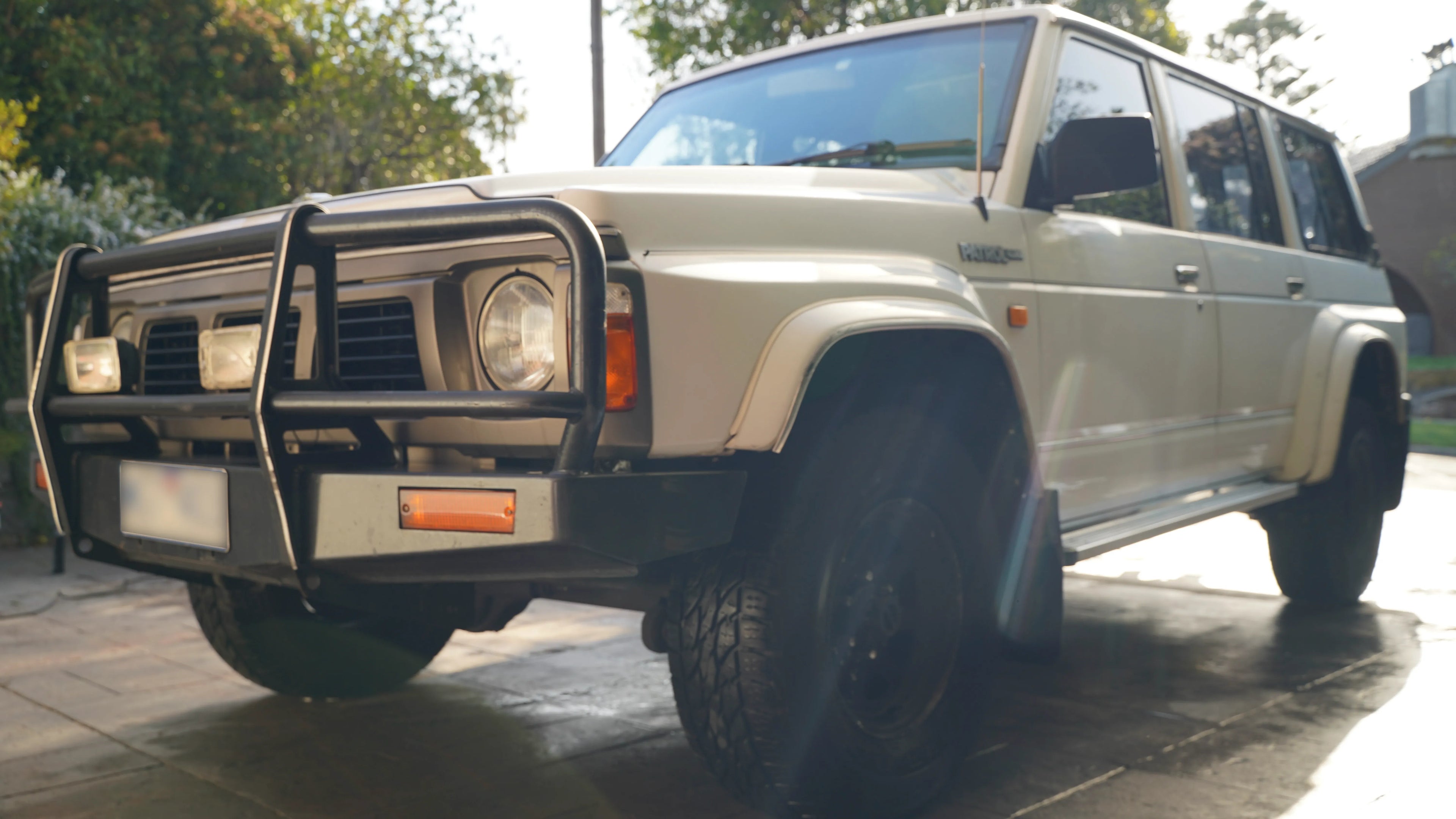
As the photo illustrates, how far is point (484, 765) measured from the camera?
3.25 m

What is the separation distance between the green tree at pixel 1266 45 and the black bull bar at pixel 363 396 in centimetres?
5494

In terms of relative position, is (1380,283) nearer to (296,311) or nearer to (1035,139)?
(1035,139)

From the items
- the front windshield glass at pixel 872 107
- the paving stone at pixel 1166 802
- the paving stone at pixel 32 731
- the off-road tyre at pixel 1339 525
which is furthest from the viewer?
the off-road tyre at pixel 1339 525

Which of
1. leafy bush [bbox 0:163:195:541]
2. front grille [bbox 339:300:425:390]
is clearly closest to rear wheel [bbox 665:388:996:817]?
front grille [bbox 339:300:425:390]

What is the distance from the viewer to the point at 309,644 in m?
3.72

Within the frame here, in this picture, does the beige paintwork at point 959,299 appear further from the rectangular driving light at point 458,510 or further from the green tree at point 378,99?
the green tree at point 378,99

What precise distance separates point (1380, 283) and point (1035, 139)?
121 inches

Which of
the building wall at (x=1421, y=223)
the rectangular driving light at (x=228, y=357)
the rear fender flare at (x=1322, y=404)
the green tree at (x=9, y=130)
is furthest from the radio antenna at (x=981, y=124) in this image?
the building wall at (x=1421, y=223)

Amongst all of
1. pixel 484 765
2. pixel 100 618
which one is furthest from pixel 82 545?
pixel 100 618

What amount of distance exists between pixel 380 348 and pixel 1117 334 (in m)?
2.08

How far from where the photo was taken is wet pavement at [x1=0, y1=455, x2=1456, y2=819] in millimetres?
2949

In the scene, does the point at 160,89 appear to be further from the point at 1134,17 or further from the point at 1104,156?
the point at 1104,156

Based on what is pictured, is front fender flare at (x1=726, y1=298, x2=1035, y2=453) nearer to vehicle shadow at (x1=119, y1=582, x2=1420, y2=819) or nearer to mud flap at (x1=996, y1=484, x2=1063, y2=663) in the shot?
mud flap at (x1=996, y1=484, x2=1063, y2=663)

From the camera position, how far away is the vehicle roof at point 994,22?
3.43m
